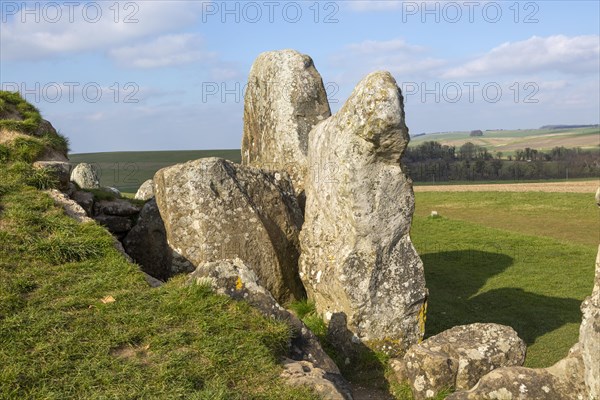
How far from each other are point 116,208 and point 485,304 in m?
10.4

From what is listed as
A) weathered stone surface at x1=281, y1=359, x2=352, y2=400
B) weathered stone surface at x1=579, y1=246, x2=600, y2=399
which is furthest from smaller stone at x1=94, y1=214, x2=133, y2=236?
weathered stone surface at x1=579, y1=246, x2=600, y2=399

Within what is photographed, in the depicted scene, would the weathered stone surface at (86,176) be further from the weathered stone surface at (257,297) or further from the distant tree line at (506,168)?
the distant tree line at (506,168)

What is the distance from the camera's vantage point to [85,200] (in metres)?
17.4

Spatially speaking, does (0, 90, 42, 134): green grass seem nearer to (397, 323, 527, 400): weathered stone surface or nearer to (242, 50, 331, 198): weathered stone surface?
(242, 50, 331, 198): weathered stone surface

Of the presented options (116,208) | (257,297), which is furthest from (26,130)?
(257,297)

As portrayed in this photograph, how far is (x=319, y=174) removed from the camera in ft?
46.9

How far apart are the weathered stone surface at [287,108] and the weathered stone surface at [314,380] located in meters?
8.84

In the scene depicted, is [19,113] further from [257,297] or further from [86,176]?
[86,176]

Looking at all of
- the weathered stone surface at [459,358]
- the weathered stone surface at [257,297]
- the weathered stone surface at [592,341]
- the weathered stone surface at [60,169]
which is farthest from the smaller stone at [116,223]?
the weathered stone surface at [592,341]

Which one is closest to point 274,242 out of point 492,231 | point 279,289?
point 279,289

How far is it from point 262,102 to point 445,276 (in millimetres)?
7915

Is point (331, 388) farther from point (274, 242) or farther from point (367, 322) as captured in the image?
point (274, 242)

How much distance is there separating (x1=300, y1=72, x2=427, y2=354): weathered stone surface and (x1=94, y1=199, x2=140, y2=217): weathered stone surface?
730 centimetres

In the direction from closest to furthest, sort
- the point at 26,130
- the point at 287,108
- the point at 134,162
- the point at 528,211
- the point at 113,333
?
1. the point at 113,333
2. the point at 26,130
3. the point at 287,108
4. the point at 528,211
5. the point at 134,162
